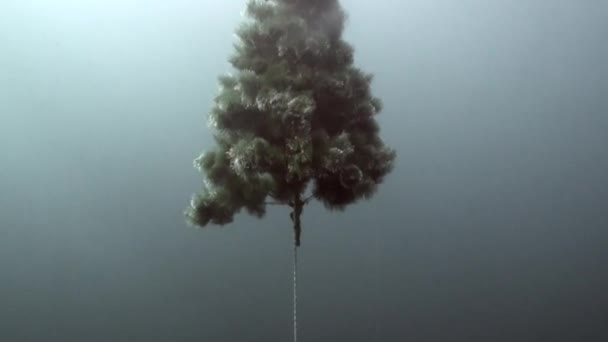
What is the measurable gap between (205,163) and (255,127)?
1.26ft

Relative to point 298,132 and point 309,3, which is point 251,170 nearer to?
point 298,132

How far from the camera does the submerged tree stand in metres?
3.22

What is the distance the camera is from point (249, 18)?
3521mm

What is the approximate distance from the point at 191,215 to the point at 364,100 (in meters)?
1.25

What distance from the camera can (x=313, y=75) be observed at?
332 centimetres

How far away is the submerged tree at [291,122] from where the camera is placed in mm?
3219

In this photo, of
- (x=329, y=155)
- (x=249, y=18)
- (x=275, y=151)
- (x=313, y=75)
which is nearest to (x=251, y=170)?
(x=275, y=151)

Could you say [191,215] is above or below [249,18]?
below

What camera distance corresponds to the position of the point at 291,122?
3.21m

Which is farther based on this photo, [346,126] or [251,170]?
[346,126]

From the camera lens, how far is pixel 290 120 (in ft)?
10.5

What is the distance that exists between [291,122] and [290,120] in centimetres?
1

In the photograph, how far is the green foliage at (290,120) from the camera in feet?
10.6

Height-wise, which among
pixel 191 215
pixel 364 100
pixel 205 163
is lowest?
pixel 191 215
